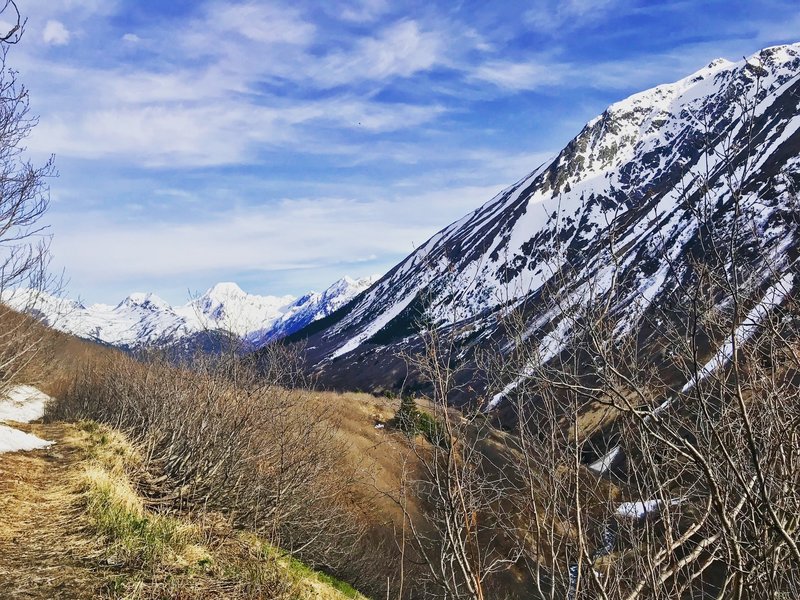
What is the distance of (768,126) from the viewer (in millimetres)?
135250

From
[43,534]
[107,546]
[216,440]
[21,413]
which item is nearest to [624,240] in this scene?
[21,413]

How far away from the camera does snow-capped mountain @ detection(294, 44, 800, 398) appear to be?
3.67 metres

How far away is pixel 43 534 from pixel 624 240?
12066 cm

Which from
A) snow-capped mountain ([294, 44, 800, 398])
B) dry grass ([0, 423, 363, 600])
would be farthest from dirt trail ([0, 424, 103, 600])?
snow-capped mountain ([294, 44, 800, 398])

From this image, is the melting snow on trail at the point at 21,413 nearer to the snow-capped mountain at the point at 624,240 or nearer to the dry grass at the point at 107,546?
the dry grass at the point at 107,546

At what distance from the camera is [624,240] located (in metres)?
114

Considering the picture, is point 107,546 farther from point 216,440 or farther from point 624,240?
point 624,240

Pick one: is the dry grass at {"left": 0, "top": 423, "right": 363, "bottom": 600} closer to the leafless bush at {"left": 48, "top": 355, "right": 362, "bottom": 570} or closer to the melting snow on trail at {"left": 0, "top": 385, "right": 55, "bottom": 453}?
the melting snow on trail at {"left": 0, "top": 385, "right": 55, "bottom": 453}

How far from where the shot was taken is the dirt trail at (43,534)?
5840mm

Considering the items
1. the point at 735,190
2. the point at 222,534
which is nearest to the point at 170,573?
the point at 222,534

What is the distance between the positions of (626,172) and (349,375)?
12512 cm

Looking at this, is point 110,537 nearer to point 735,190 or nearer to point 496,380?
point 496,380

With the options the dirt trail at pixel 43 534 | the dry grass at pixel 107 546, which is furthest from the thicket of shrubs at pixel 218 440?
the dirt trail at pixel 43 534

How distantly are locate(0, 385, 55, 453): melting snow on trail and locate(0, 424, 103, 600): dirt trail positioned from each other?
2.93ft
